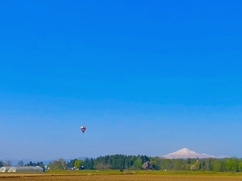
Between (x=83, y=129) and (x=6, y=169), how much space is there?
61.7 m

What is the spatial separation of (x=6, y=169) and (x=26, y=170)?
9270 millimetres

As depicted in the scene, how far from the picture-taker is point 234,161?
7165 inches

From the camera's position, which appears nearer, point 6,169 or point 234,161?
point 6,169

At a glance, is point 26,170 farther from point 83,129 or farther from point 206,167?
point 206,167

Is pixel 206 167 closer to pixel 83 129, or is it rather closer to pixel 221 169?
pixel 221 169

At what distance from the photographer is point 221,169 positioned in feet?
600

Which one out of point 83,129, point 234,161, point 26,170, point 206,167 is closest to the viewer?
point 83,129

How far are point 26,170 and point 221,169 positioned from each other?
8701 centimetres

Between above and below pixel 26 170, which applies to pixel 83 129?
above

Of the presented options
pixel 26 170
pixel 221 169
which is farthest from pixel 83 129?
pixel 221 169

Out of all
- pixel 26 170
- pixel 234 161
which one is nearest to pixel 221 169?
pixel 234 161

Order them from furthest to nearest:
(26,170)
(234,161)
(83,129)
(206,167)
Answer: (206,167) → (234,161) → (26,170) → (83,129)

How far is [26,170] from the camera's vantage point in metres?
154

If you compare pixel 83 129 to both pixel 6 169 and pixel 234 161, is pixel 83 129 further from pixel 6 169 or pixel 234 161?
pixel 234 161
